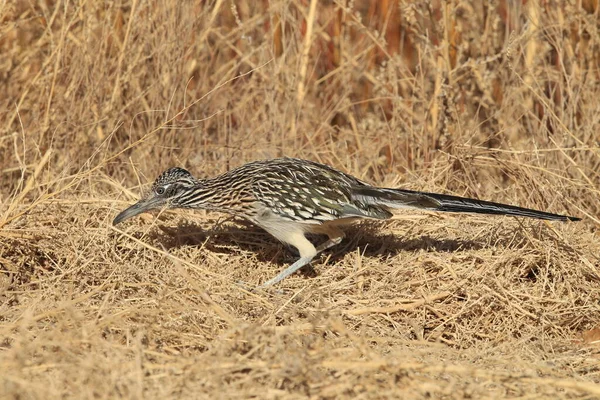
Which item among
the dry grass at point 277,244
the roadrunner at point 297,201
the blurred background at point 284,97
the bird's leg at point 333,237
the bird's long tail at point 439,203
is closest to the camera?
the dry grass at point 277,244

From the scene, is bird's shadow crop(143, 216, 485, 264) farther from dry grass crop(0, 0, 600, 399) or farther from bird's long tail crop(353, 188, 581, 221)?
bird's long tail crop(353, 188, 581, 221)

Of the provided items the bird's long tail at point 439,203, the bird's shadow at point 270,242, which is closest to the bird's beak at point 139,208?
the bird's shadow at point 270,242

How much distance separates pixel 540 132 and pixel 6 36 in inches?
153

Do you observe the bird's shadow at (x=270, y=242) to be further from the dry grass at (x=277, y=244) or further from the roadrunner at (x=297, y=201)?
the roadrunner at (x=297, y=201)

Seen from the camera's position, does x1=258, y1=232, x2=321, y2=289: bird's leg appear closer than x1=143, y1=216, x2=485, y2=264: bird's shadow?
Yes

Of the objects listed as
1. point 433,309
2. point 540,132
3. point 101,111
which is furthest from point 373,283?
point 101,111

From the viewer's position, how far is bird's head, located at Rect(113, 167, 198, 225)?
5363mm

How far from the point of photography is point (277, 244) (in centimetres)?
574

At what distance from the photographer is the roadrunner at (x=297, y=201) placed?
5152mm

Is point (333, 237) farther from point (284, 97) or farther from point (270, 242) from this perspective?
point (284, 97)

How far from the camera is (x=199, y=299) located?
4742mm

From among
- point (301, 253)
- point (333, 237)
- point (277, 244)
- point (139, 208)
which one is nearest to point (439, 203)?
point (333, 237)

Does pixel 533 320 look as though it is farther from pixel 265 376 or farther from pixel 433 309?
pixel 265 376

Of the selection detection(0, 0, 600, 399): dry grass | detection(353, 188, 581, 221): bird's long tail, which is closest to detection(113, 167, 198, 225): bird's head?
detection(0, 0, 600, 399): dry grass
